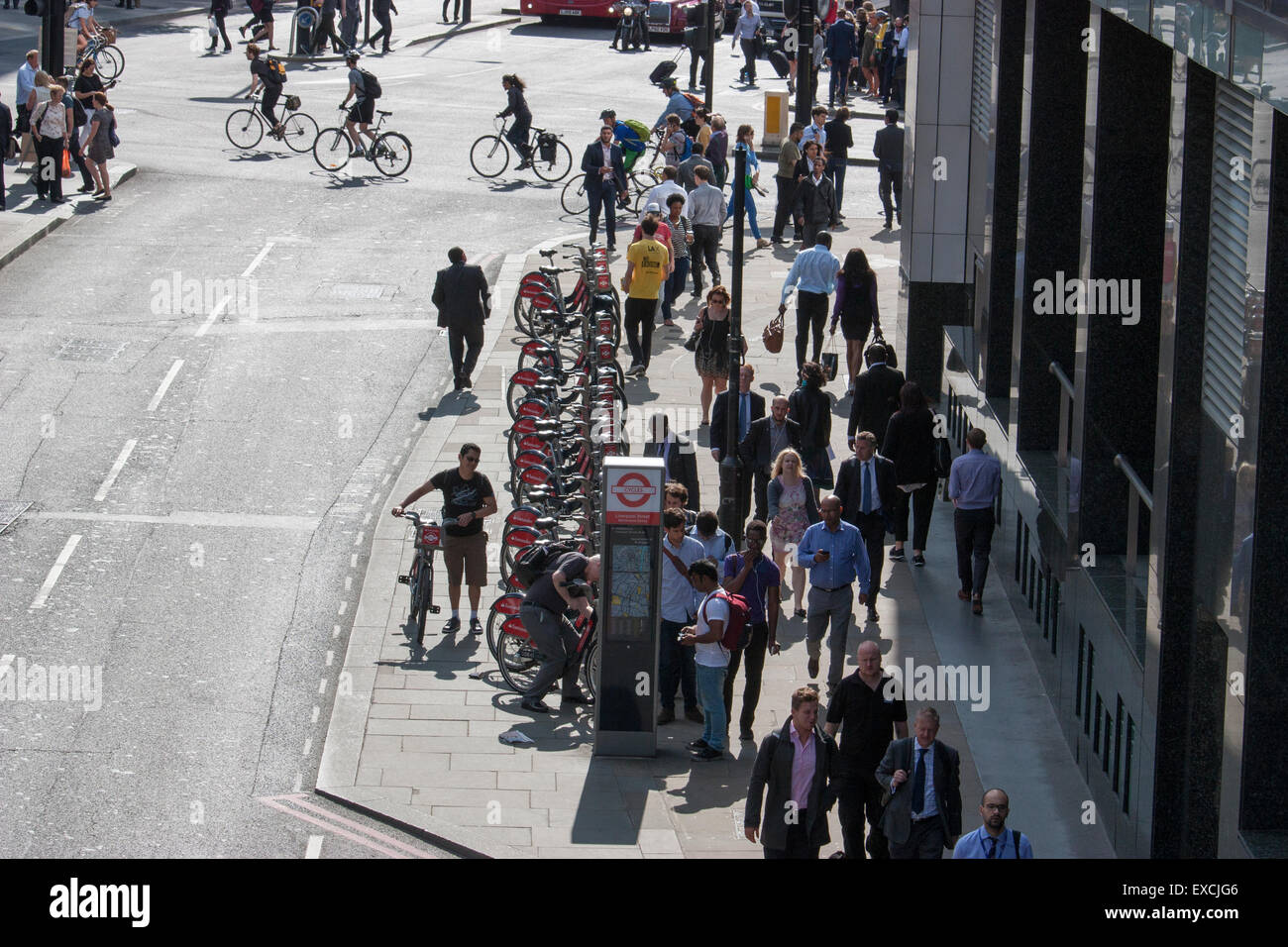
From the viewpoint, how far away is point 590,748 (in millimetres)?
14031

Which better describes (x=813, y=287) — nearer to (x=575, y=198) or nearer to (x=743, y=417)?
(x=743, y=417)

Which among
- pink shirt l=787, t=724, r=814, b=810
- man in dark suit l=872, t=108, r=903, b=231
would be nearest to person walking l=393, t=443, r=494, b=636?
pink shirt l=787, t=724, r=814, b=810

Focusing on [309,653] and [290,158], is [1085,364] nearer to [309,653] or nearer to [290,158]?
[309,653]

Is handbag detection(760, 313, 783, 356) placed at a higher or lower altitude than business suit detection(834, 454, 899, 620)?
higher

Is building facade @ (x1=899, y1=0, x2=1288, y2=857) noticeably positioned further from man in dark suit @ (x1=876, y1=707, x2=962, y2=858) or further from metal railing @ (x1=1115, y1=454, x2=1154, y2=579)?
man in dark suit @ (x1=876, y1=707, x2=962, y2=858)

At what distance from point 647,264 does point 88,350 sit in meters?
6.49

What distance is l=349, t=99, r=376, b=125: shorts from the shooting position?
3219 cm

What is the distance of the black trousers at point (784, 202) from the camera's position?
2892cm

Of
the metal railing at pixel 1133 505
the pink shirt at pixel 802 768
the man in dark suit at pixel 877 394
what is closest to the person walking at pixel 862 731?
the pink shirt at pixel 802 768

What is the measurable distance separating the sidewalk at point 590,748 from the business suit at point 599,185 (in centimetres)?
1020

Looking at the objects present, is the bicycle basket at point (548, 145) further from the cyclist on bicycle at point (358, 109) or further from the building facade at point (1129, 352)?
the building facade at point (1129, 352)

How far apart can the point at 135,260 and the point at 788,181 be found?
9373 millimetres

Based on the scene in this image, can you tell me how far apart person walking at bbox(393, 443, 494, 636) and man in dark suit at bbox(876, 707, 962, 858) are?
5641 mm

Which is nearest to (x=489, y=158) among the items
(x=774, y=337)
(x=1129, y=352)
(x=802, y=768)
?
(x=774, y=337)
